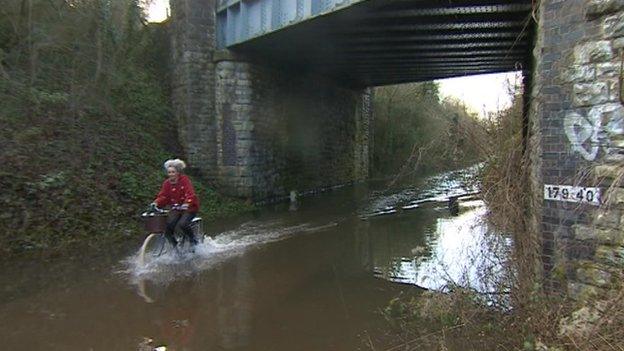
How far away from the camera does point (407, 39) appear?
14.0 m

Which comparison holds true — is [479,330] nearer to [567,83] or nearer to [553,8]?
[567,83]

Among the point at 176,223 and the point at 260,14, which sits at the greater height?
the point at 260,14

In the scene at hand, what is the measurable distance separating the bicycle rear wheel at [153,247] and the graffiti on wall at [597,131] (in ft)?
21.5

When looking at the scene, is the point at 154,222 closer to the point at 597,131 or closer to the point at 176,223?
the point at 176,223

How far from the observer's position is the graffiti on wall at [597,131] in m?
4.93

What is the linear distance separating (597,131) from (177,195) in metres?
→ 6.57

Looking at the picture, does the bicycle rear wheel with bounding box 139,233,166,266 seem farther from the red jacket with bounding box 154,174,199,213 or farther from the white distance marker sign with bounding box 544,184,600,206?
the white distance marker sign with bounding box 544,184,600,206

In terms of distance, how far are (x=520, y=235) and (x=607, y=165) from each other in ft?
4.48

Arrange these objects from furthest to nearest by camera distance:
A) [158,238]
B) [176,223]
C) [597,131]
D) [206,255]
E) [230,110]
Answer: [230,110]
[206,255]
[158,238]
[176,223]
[597,131]

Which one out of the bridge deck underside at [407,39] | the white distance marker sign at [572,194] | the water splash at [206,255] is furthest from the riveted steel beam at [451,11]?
the white distance marker sign at [572,194]

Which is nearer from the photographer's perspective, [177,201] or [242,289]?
[242,289]

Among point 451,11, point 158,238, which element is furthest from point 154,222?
point 451,11

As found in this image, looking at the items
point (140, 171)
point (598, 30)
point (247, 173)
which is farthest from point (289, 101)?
point (598, 30)

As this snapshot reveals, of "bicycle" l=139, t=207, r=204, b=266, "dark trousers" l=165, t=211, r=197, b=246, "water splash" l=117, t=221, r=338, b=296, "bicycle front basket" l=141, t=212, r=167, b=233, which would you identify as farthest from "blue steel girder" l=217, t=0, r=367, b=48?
"bicycle front basket" l=141, t=212, r=167, b=233
